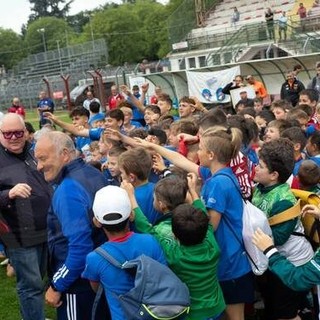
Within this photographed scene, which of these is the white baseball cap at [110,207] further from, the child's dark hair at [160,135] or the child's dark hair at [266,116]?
the child's dark hair at [266,116]

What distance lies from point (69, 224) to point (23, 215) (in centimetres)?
113

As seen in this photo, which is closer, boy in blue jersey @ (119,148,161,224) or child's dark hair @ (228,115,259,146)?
boy in blue jersey @ (119,148,161,224)

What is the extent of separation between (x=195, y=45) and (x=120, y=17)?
55920mm

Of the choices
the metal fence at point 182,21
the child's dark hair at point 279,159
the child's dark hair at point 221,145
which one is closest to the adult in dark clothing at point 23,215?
the child's dark hair at point 221,145

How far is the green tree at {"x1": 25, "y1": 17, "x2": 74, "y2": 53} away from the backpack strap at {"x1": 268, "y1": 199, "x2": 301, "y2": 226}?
110 m

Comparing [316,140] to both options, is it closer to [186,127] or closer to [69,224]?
[186,127]

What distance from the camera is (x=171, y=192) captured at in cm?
356

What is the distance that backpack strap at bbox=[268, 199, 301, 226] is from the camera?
3576mm

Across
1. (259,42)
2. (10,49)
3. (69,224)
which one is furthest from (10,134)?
(10,49)

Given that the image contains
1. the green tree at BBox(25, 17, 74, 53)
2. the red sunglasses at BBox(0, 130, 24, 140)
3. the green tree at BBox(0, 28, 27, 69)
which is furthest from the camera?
the green tree at BBox(25, 17, 74, 53)

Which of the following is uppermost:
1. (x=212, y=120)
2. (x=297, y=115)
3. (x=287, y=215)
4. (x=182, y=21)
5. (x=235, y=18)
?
(x=182, y=21)

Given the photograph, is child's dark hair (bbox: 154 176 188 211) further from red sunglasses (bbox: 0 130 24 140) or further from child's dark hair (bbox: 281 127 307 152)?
child's dark hair (bbox: 281 127 307 152)

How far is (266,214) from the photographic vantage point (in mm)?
3756

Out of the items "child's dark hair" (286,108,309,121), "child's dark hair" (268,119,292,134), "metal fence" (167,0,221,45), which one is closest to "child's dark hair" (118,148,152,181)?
"child's dark hair" (268,119,292,134)
